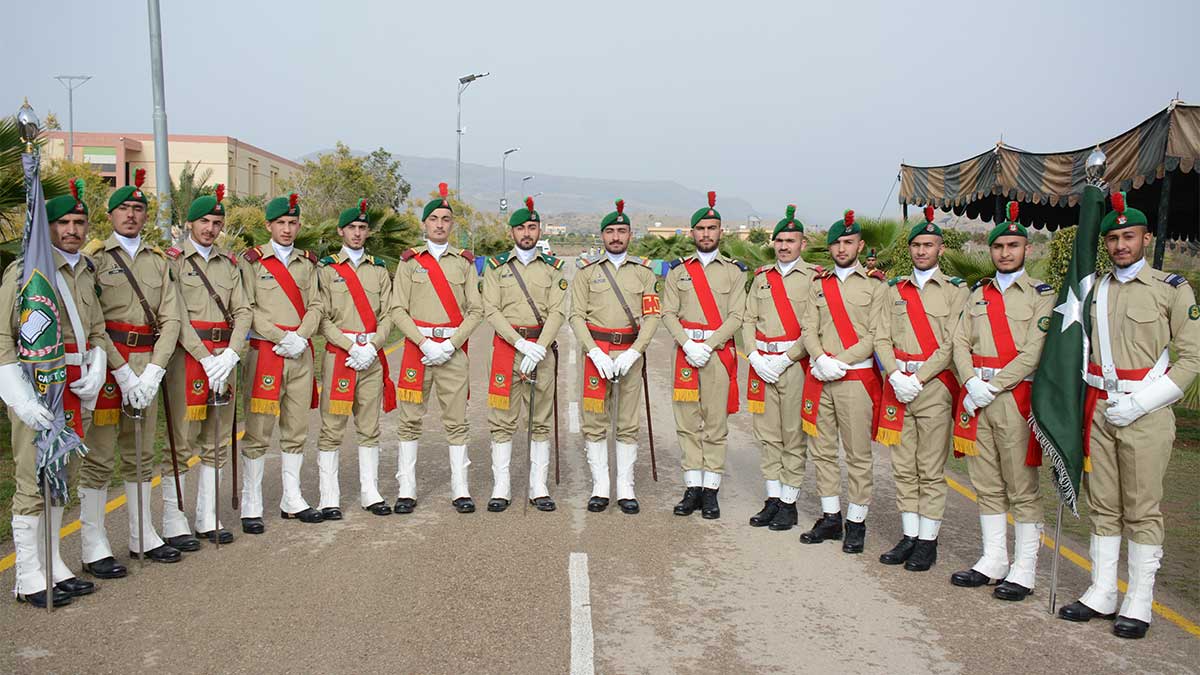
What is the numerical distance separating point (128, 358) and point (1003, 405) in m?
5.46

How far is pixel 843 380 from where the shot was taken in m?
6.45

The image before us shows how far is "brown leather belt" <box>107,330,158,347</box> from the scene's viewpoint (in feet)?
18.7

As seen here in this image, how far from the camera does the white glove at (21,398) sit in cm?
489

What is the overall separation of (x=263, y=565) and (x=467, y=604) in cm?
153

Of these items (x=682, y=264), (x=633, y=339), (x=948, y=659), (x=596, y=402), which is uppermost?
(x=682, y=264)

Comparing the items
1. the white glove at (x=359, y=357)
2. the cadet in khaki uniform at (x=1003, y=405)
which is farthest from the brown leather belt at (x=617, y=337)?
the cadet in khaki uniform at (x=1003, y=405)

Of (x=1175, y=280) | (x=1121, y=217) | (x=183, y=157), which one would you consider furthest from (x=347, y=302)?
(x=183, y=157)

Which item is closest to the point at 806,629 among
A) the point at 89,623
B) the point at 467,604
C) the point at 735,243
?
the point at 467,604

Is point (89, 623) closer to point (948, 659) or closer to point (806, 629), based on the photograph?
point (806, 629)

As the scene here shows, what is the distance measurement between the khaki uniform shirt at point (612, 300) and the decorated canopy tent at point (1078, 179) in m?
4.83

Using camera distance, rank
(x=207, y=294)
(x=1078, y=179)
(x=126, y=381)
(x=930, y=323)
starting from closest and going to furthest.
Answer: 1. (x=126, y=381)
2. (x=930, y=323)
3. (x=207, y=294)
4. (x=1078, y=179)

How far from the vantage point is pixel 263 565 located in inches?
227

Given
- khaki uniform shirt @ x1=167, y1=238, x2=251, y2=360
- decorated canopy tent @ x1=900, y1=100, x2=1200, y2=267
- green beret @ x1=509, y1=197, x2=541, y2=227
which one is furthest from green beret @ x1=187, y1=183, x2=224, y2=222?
decorated canopy tent @ x1=900, y1=100, x2=1200, y2=267

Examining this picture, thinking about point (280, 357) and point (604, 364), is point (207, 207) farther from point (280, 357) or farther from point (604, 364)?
point (604, 364)
